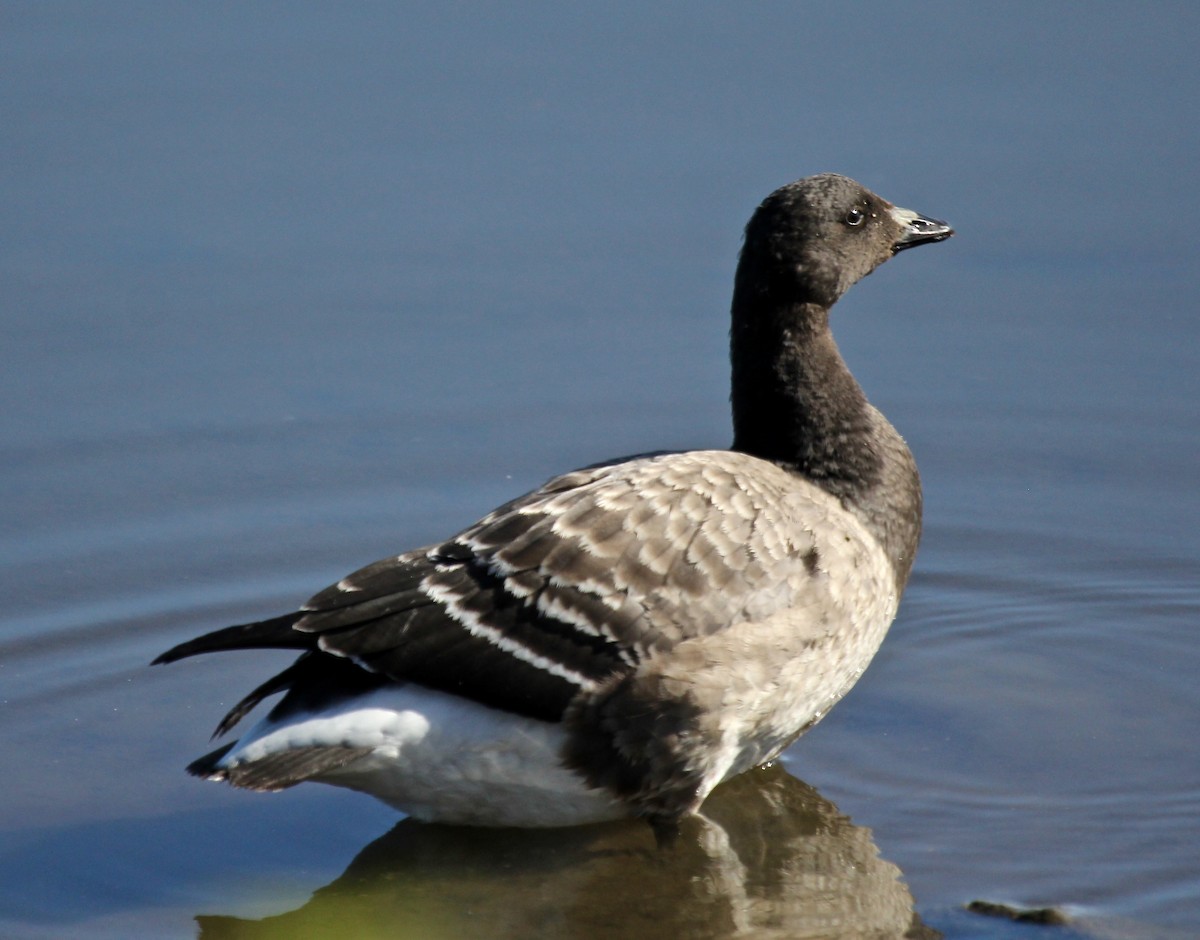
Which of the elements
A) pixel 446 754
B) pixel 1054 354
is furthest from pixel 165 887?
pixel 1054 354

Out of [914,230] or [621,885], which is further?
[914,230]

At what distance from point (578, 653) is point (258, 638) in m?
1.33

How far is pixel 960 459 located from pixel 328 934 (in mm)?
5531

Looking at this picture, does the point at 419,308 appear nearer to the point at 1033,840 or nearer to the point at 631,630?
the point at 631,630

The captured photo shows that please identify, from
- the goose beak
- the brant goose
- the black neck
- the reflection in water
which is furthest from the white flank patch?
the goose beak

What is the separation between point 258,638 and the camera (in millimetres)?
7523

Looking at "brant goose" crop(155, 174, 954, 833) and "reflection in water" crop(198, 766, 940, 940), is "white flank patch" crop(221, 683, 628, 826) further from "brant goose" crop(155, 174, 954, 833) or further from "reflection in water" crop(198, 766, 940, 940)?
"reflection in water" crop(198, 766, 940, 940)

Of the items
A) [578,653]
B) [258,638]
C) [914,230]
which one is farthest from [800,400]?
[258,638]

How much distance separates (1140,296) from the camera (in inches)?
485

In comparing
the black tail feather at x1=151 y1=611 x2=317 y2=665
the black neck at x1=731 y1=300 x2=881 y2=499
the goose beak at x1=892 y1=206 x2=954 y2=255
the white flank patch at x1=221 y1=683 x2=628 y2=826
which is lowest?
the white flank patch at x1=221 y1=683 x2=628 y2=826

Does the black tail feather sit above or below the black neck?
below

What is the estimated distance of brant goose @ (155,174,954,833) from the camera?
297 inches

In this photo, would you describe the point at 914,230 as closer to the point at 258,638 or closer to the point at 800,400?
the point at 800,400

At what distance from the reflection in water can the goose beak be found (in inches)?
115
